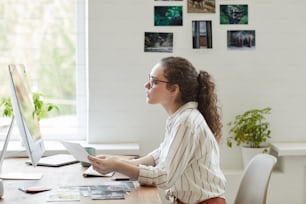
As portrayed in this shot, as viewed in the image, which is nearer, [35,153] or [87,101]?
[35,153]

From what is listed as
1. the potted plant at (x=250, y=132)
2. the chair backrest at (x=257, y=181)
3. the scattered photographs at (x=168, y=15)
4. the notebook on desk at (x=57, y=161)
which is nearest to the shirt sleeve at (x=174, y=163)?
the chair backrest at (x=257, y=181)

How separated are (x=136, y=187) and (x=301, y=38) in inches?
71.9

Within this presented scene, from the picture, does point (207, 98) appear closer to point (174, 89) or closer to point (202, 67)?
point (174, 89)

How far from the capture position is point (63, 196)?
2.16m

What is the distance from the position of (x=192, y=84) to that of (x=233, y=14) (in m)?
1.22

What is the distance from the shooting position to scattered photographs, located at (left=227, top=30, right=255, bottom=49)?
3.55 m

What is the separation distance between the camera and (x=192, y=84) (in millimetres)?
2480

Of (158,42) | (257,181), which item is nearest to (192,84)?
(257,181)

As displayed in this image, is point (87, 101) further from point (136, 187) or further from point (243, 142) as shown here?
point (136, 187)

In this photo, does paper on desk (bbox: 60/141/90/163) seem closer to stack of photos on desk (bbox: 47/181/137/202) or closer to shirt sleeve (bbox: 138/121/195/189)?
stack of photos on desk (bbox: 47/181/137/202)

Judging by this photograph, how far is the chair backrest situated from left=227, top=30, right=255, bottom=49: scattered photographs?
121cm

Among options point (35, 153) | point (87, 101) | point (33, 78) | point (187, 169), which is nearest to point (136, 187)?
point (187, 169)

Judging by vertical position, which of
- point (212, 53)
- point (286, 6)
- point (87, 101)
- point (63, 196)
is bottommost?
point (63, 196)

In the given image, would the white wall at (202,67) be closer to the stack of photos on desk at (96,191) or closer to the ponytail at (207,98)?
the ponytail at (207,98)
